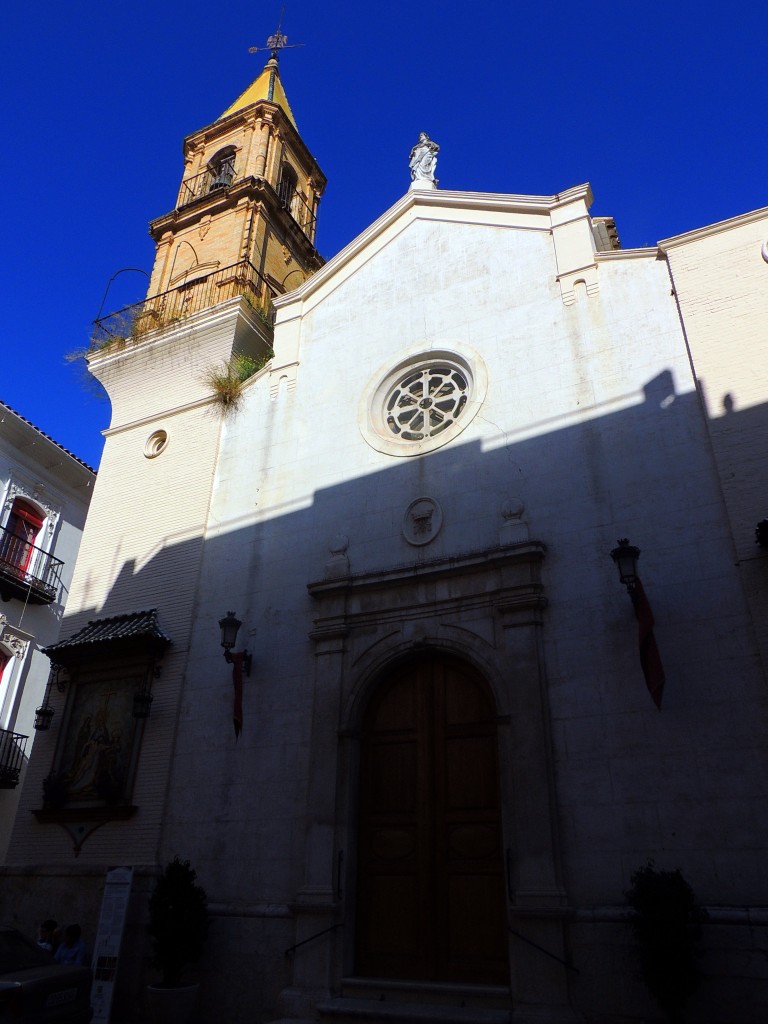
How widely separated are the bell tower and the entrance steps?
509 inches

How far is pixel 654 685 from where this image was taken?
28.6 ft

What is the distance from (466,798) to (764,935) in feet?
11.7

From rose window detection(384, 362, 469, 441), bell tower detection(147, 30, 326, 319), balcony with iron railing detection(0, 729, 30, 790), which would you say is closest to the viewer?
rose window detection(384, 362, 469, 441)

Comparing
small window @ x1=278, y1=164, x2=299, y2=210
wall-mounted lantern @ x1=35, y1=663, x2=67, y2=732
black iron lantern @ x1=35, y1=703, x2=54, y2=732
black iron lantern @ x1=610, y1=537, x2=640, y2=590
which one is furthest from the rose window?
small window @ x1=278, y1=164, x2=299, y2=210

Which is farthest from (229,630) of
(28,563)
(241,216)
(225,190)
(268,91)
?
(268,91)

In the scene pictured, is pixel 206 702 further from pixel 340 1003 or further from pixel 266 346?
pixel 266 346

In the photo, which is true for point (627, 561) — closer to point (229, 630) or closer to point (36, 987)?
point (229, 630)

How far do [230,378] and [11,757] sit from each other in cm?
1032

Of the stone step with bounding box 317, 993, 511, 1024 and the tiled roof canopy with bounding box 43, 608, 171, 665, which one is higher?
the tiled roof canopy with bounding box 43, 608, 171, 665

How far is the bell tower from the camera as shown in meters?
18.4

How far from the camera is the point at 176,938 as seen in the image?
32.5 feet

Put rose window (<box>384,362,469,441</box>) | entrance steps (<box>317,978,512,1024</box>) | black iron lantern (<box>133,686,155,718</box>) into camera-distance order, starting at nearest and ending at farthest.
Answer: entrance steps (<box>317,978,512,1024</box>), black iron lantern (<box>133,686,155,718</box>), rose window (<box>384,362,469,441</box>)

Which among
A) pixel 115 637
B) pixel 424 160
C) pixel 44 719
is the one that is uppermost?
pixel 424 160

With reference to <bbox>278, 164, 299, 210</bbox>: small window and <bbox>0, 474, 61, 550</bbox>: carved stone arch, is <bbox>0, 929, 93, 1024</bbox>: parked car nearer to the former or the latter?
<bbox>0, 474, 61, 550</bbox>: carved stone arch
